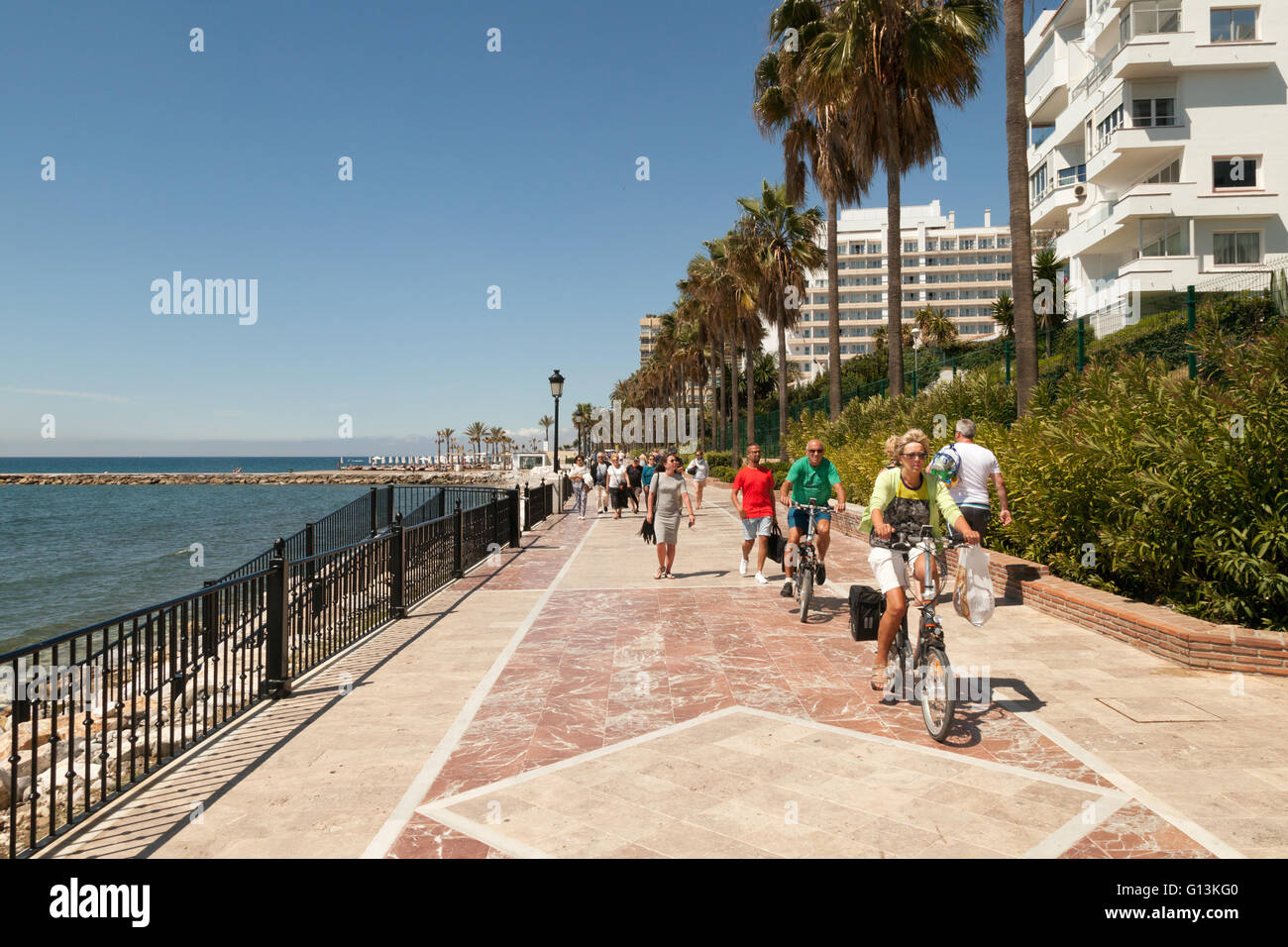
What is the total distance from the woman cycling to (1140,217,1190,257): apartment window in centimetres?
3277

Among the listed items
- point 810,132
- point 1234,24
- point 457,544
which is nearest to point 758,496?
point 457,544

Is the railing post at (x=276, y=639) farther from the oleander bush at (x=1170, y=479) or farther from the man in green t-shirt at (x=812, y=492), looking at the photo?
the oleander bush at (x=1170, y=479)

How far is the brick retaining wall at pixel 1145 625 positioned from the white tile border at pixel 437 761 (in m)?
5.64

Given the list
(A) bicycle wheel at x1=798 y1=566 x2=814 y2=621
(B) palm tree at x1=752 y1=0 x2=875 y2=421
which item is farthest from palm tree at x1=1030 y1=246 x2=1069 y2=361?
(A) bicycle wheel at x1=798 y1=566 x2=814 y2=621

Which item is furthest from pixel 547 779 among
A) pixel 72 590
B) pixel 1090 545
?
pixel 72 590

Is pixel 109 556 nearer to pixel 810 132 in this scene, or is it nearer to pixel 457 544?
pixel 457 544

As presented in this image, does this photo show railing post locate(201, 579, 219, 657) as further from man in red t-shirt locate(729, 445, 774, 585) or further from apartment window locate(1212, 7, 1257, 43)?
apartment window locate(1212, 7, 1257, 43)

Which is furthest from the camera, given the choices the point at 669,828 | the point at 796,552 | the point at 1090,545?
the point at 796,552

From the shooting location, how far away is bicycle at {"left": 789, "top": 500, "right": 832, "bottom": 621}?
29.9 ft

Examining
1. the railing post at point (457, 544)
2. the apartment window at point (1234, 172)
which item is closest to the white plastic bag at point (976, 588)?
the railing post at point (457, 544)

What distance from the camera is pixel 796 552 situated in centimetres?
986

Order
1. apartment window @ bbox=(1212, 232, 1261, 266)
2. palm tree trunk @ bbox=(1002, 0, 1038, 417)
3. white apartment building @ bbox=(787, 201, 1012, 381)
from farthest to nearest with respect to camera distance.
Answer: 1. white apartment building @ bbox=(787, 201, 1012, 381)
2. apartment window @ bbox=(1212, 232, 1261, 266)
3. palm tree trunk @ bbox=(1002, 0, 1038, 417)
